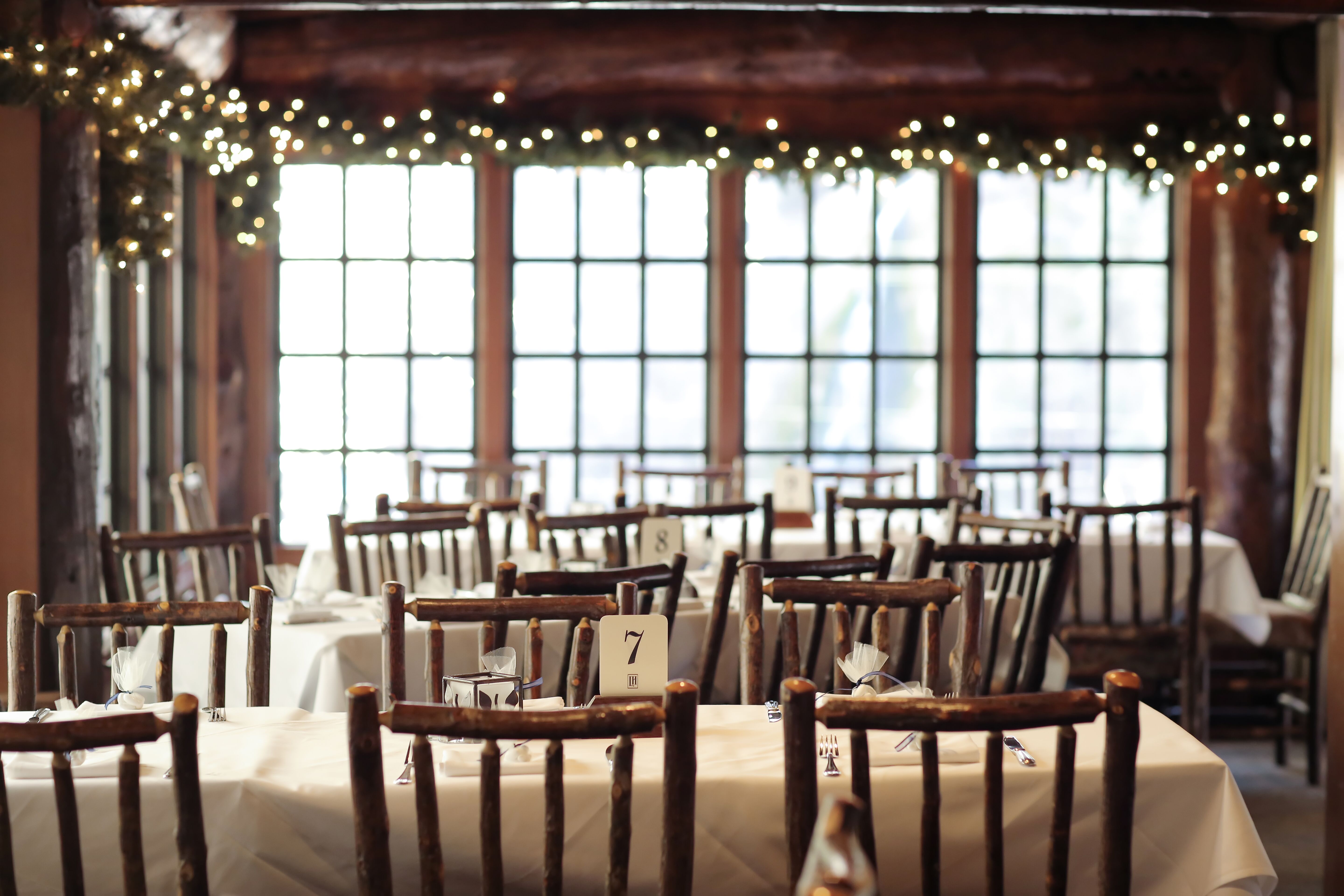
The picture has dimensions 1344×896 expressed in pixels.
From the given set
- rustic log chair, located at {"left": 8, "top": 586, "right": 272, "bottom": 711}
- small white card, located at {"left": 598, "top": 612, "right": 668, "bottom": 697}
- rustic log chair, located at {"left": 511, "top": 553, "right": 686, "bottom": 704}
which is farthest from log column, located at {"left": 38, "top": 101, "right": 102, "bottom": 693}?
small white card, located at {"left": 598, "top": 612, "right": 668, "bottom": 697}

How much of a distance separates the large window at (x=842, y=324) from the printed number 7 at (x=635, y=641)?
4376 millimetres

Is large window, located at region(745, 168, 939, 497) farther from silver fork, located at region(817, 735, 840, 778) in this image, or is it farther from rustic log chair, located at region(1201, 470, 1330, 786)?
silver fork, located at region(817, 735, 840, 778)

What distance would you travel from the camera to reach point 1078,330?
6570 mm

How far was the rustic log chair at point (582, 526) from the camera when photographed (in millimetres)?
3885

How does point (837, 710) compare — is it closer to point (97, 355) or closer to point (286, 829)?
point (286, 829)

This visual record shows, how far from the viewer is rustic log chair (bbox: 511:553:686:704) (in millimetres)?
2736

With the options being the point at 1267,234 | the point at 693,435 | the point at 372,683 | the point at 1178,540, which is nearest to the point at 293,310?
the point at 693,435

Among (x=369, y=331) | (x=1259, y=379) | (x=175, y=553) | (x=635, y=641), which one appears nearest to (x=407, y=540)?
(x=175, y=553)

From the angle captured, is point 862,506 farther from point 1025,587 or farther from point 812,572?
point 812,572

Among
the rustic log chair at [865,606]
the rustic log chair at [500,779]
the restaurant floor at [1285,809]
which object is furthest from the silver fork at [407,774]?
the restaurant floor at [1285,809]

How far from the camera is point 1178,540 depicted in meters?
5.06

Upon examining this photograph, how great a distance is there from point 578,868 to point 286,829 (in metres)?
0.44

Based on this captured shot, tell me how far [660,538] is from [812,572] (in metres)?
0.70

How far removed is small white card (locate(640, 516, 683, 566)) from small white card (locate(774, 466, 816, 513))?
1789 millimetres
